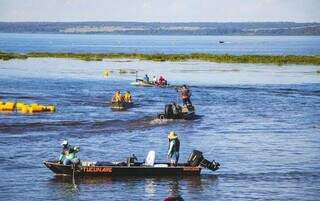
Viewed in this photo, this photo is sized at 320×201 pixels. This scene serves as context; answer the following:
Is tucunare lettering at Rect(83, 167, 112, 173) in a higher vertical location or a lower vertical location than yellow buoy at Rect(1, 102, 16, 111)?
lower

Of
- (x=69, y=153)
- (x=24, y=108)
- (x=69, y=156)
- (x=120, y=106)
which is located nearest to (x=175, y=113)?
(x=120, y=106)

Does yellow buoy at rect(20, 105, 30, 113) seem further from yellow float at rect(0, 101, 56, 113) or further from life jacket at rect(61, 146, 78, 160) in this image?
life jacket at rect(61, 146, 78, 160)

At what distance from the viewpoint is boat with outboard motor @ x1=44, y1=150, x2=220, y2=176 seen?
34031 millimetres

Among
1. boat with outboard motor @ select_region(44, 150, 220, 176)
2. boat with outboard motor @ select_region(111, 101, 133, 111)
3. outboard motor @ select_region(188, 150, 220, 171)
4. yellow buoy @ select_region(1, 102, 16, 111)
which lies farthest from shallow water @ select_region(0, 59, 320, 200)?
yellow buoy @ select_region(1, 102, 16, 111)

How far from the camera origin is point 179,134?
48.2m

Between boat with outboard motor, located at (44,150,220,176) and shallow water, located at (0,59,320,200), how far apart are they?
1.38 feet

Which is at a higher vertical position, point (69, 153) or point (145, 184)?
point (69, 153)

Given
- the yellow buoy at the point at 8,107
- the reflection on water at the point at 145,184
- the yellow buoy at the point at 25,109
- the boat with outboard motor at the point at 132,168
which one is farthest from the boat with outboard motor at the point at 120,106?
the reflection on water at the point at 145,184

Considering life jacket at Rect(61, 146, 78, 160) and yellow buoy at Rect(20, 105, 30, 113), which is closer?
life jacket at Rect(61, 146, 78, 160)

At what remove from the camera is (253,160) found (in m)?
39.2

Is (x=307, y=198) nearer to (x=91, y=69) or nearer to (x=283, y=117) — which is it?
(x=283, y=117)

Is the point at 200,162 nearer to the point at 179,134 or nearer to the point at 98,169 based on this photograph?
the point at 98,169

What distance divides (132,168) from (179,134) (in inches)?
562

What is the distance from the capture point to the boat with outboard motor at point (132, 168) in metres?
34.0
